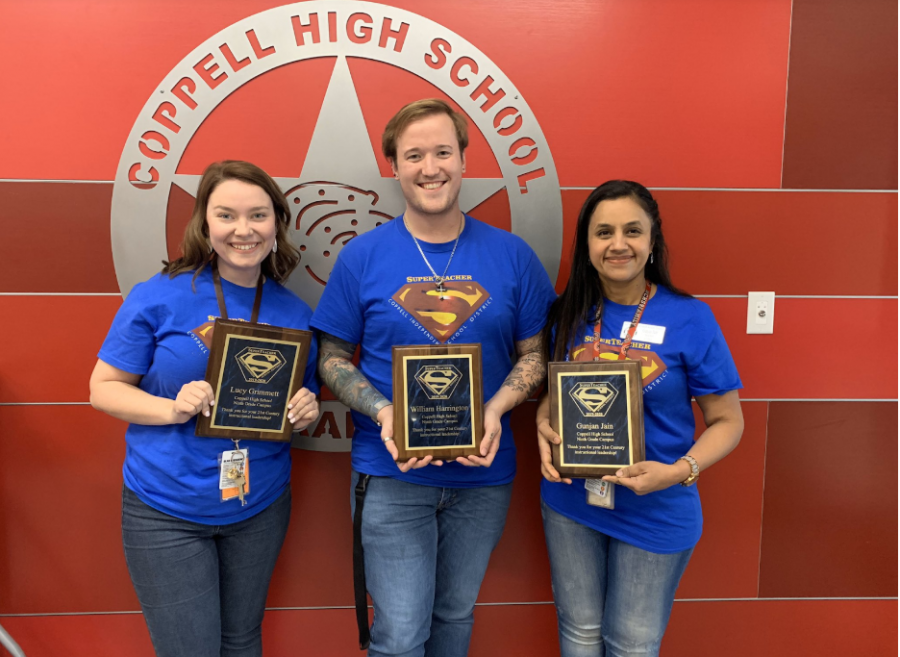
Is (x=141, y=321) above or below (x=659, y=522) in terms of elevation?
above

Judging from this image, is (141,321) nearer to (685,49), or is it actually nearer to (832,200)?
(685,49)

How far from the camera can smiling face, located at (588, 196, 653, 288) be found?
1408 mm

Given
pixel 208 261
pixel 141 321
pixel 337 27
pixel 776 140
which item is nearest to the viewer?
pixel 141 321

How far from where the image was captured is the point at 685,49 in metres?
1.91

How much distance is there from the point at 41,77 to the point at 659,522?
7.79 ft

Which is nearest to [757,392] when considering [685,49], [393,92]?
[685,49]

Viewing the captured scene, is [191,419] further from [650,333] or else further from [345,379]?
[650,333]

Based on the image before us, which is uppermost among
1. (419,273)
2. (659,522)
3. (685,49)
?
(685,49)

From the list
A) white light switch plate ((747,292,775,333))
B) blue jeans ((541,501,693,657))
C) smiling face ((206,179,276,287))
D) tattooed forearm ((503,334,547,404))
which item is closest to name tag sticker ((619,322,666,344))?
tattooed forearm ((503,334,547,404))

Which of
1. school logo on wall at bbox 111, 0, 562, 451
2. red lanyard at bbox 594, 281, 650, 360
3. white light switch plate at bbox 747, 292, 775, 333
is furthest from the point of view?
white light switch plate at bbox 747, 292, 775, 333

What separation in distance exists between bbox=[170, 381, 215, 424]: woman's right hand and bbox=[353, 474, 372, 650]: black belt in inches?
18.5

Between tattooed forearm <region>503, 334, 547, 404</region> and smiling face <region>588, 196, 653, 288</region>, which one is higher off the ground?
smiling face <region>588, 196, 653, 288</region>

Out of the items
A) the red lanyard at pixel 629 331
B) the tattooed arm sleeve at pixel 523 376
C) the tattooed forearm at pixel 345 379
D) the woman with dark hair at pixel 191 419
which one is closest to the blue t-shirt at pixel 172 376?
the woman with dark hair at pixel 191 419

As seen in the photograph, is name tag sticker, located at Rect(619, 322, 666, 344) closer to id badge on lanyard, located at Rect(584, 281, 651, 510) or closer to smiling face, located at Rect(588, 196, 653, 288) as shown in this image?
id badge on lanyard, located at Rect(584, 281, 651, 510)
